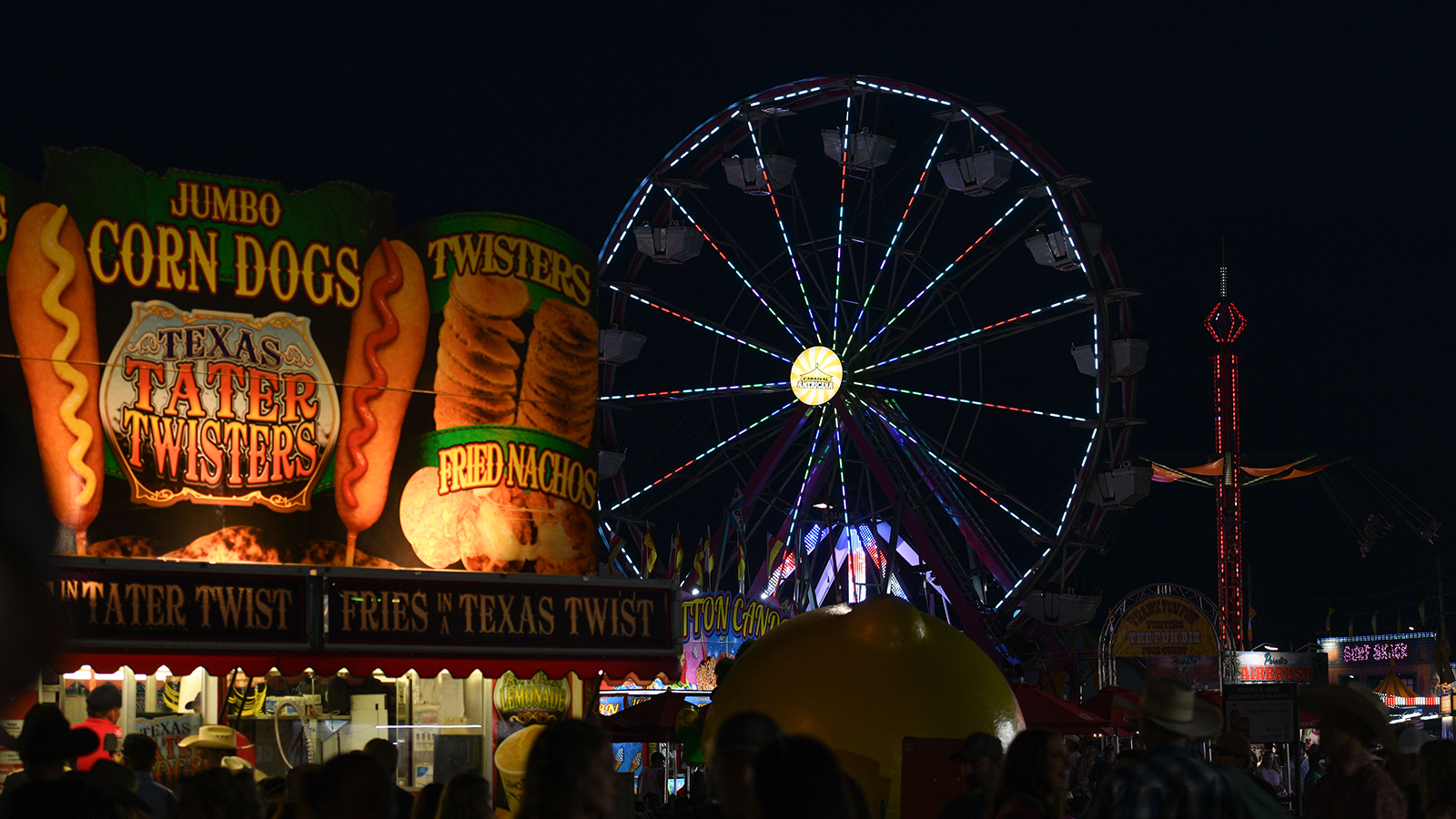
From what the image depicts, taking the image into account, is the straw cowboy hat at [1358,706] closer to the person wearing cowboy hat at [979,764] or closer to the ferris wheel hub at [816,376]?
the person wearing cowboy hat at [979,764]

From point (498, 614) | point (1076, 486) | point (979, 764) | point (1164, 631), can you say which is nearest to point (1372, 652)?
point (1164, 631)

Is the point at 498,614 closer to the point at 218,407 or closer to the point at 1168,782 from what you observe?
the point at 218,407

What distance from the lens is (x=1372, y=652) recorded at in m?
69.2

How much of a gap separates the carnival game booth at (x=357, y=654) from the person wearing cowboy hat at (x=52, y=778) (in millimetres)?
5634

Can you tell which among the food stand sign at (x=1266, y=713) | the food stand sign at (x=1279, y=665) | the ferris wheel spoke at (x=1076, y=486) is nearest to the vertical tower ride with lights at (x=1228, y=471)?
the food stand sign at (x=1279, y=665)

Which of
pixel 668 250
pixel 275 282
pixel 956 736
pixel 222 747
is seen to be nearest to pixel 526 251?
pixel 275 282

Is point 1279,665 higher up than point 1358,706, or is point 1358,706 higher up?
point 1358,706

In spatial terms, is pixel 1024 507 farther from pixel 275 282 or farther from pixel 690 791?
pixel 275 282

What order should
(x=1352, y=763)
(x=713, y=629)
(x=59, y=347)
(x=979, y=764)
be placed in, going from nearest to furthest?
(x=1352, y=763)
(x=979, y=764)
(x=59, y=347)
(x=713, y=629)

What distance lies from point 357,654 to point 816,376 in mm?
14384

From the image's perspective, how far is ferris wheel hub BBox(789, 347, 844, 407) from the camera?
1005 inches

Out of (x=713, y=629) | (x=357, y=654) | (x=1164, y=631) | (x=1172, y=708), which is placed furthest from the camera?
(x=1164, y=631)

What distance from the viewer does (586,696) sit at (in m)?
14.4

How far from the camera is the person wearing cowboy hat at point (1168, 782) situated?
4.43 m
